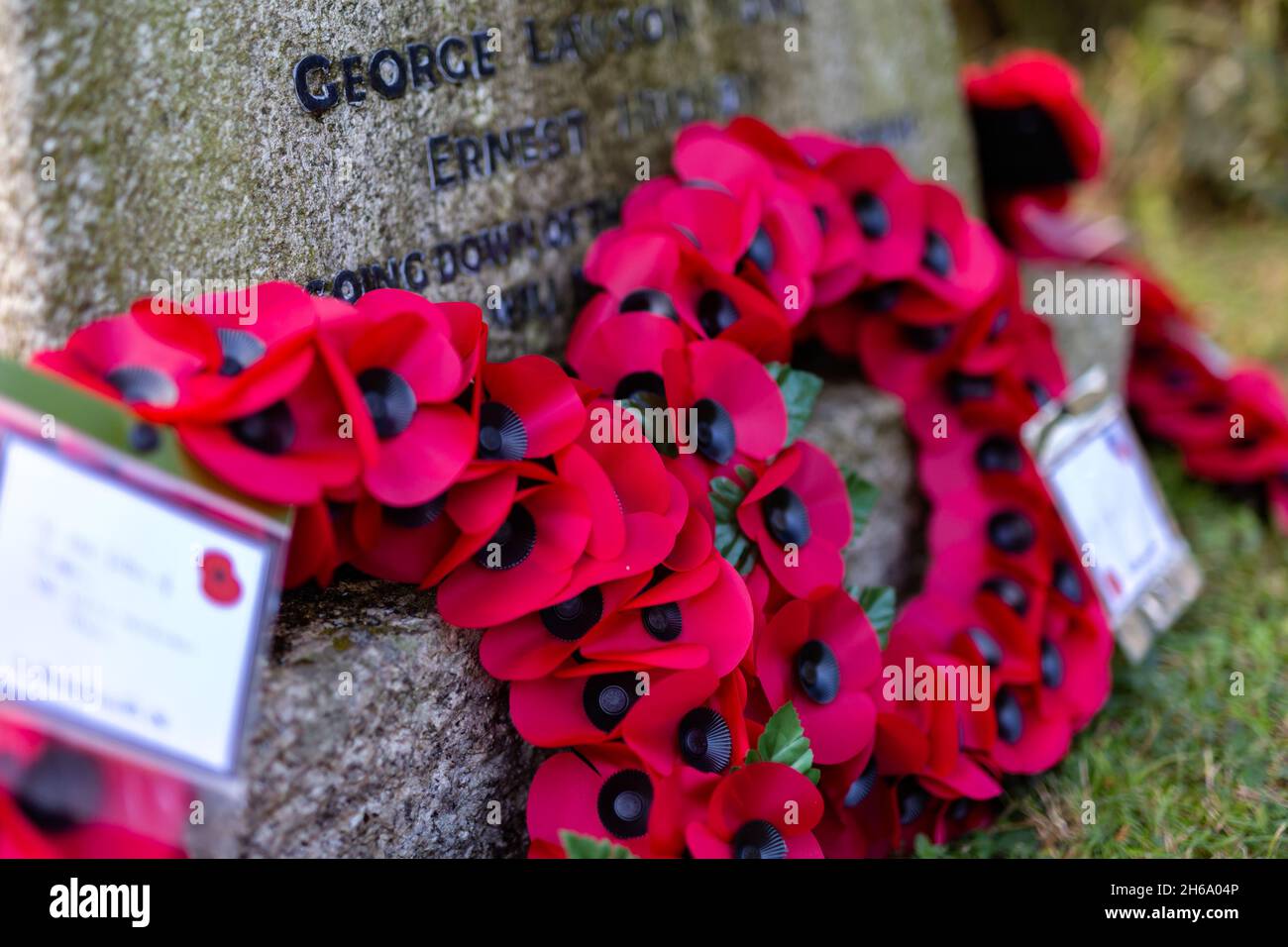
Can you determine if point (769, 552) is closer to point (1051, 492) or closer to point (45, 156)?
point (1051, 492)

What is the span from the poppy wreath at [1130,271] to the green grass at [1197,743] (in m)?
0.12

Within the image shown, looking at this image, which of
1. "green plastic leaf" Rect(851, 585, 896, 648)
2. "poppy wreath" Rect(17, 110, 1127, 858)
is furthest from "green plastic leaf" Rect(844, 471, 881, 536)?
"green plastic leaf" Rect(851, 585, 896, 648)

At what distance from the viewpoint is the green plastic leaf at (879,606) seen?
181 cm

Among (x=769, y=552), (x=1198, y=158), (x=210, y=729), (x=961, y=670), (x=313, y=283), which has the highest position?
(x=1198, y=158)

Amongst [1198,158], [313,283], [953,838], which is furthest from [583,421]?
[1198,158]

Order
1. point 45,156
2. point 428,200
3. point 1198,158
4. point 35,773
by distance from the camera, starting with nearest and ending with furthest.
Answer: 1. point 35,773
2. point 45,156
3. point 428,200
4. point 1198,158

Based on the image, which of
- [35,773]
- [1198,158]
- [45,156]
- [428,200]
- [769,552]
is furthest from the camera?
[1198,158]

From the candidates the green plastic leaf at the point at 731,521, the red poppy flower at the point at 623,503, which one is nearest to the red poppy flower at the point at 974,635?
the green plastic leaf at the point at 731,521

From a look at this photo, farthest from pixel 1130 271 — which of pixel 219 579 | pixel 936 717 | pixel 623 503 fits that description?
pixel 219 579

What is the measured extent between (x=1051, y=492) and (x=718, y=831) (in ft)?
3.40

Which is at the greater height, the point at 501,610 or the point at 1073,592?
the point at 1073,592

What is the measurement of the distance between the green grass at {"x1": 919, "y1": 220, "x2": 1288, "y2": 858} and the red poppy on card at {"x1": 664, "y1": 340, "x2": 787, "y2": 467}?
60cm

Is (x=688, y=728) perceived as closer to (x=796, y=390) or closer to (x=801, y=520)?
(x=801, y=520)

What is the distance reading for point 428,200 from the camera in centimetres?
182
